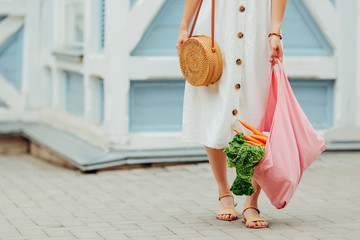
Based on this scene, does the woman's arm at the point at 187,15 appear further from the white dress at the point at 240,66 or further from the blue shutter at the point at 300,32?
the blue shutter at the point at 300,32

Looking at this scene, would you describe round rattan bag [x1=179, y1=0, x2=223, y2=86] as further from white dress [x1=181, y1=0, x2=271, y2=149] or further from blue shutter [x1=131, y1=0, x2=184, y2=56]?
blue shutter [x1=131, y1=0, x2=184, y2=56]

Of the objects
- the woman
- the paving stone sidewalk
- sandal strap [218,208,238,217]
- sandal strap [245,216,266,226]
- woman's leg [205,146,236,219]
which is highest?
the woman

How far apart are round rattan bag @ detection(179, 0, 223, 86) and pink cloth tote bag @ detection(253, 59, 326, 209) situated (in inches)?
13.6

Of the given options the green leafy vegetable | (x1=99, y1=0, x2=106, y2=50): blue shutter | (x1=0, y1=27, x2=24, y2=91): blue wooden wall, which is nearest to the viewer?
the green leafy vegetable

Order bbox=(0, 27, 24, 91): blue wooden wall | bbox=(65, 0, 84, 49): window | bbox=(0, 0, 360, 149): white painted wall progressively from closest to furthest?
bbox=(0, 0, 360, 149): white painted wall < bbox=(65, 0, 84, 49): window < bbox=(0, 27, 24, 91): blue wooden wall

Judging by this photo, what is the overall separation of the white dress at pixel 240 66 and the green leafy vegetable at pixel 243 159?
0.27m

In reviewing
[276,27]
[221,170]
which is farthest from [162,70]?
[276,27]

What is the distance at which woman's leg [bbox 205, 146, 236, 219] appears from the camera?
488 centimetres

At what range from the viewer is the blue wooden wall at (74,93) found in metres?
8.03

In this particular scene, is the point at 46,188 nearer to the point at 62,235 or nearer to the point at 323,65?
the point at 62,235

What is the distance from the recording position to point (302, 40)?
7.08 metres

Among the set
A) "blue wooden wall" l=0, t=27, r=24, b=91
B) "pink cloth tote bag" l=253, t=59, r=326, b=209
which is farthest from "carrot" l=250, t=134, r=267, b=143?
"blue wooden wall" l=0, t=27, r=24, b=91

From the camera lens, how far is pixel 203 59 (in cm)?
458

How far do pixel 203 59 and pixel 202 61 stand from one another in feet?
0.05
